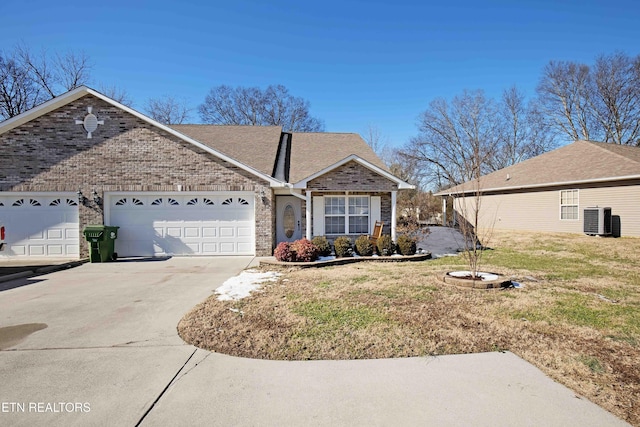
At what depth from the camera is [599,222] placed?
14.3m

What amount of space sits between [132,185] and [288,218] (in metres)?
5.65

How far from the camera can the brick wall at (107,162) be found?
11.6 metres

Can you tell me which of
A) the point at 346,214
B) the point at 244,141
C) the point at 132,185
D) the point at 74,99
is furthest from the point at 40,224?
the point at 346,214

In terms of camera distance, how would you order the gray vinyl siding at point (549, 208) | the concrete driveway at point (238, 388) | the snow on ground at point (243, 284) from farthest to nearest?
the gray vinyl siding at point (549, 208)
the snow on ground at point (243, 284)
the concrete driveway at point (238, 388)

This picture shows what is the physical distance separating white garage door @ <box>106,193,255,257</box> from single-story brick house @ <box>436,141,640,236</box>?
7.99m

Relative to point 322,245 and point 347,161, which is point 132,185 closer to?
point 322,245

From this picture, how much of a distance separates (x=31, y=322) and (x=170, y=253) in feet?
22.4

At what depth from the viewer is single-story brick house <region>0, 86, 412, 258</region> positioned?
11594 millimetres

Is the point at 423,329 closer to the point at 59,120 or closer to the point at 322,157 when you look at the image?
the point at 322,157

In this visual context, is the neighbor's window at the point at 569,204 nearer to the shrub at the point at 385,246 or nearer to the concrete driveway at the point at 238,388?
the shrub at the point at 385,246

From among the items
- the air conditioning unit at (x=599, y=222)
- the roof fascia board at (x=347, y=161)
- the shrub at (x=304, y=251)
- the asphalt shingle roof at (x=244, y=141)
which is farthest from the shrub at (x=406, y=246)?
the air conditioning unit at (x=599, y=222)

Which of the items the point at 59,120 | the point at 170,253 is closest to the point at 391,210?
the point at 170,253

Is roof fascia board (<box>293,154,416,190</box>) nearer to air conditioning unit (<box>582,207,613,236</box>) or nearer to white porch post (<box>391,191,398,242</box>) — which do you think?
white porch post (<box>391,191,398,242</box>)

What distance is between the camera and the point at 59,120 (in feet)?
38.3
